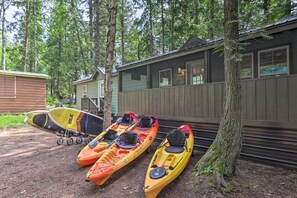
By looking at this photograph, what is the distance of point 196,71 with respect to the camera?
9.12 m

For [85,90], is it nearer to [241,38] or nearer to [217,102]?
[217,102]

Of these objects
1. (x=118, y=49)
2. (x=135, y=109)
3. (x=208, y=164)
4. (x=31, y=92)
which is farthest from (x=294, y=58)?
(x=118, y=49)

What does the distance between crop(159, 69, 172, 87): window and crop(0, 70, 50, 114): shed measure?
1034 centimetres

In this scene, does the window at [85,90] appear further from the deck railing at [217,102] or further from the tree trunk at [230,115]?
the tree trunk at [230,115]

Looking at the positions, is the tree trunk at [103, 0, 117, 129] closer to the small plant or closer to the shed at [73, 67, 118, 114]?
the small plant

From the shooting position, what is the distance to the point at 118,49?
27.5 m

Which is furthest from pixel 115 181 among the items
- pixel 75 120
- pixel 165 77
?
pixel 165 77

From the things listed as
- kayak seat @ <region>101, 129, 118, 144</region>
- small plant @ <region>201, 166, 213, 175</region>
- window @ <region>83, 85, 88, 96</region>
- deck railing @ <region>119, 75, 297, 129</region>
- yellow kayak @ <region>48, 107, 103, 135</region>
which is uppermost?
window @ <region>83, 85, 88, 96</region>

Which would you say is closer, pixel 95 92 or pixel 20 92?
pixel 20 92

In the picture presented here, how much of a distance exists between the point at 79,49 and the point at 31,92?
11237mm

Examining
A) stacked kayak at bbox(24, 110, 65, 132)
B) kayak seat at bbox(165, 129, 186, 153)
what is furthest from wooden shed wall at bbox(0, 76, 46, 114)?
kayak seat at bbox(165, 129, 186, 153)

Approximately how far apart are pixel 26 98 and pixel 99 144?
40.4 feet

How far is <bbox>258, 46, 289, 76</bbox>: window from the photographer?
6270 mm

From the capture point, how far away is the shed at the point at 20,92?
1424cm
